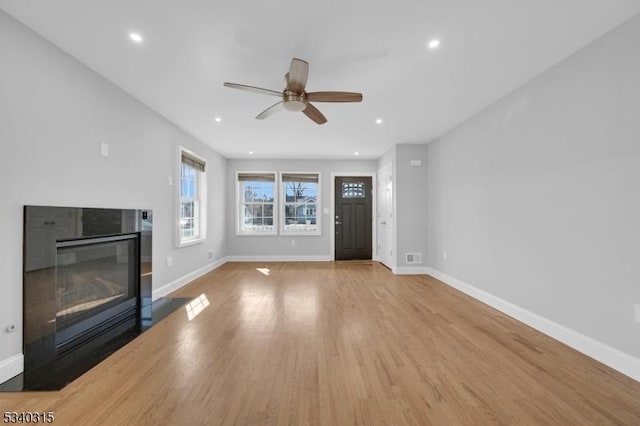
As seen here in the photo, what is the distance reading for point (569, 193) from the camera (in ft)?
7.95

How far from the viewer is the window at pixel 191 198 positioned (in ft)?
15.1

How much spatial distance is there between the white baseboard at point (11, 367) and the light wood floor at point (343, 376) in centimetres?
26

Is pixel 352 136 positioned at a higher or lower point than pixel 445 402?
higher

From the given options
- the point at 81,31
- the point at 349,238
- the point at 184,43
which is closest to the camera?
the point at 81,31

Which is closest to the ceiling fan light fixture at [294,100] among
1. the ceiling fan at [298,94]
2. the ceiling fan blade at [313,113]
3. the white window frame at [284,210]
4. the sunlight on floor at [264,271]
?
the ceiling fan at [298,94]

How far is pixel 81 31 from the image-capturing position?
2.09 meters

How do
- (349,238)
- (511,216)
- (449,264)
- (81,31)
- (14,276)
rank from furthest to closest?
(349,238)
(449,264)
(511,216)
(81,31)
(14,276)

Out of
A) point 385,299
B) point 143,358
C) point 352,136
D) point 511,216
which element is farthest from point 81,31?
point 511,216

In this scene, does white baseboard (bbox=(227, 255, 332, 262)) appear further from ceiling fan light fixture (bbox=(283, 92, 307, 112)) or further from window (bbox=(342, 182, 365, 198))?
ceiling fan light fixture (bbox=(283, 92, 307, 112))

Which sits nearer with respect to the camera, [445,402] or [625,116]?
[445,402]

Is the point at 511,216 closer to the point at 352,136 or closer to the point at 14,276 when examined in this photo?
the point at 352,136

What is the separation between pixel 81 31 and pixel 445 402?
366 cm

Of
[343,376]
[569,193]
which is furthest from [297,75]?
[569,193]

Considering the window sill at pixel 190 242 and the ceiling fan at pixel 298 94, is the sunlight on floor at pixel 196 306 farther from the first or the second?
the ceiling fan at pixel 298 94
